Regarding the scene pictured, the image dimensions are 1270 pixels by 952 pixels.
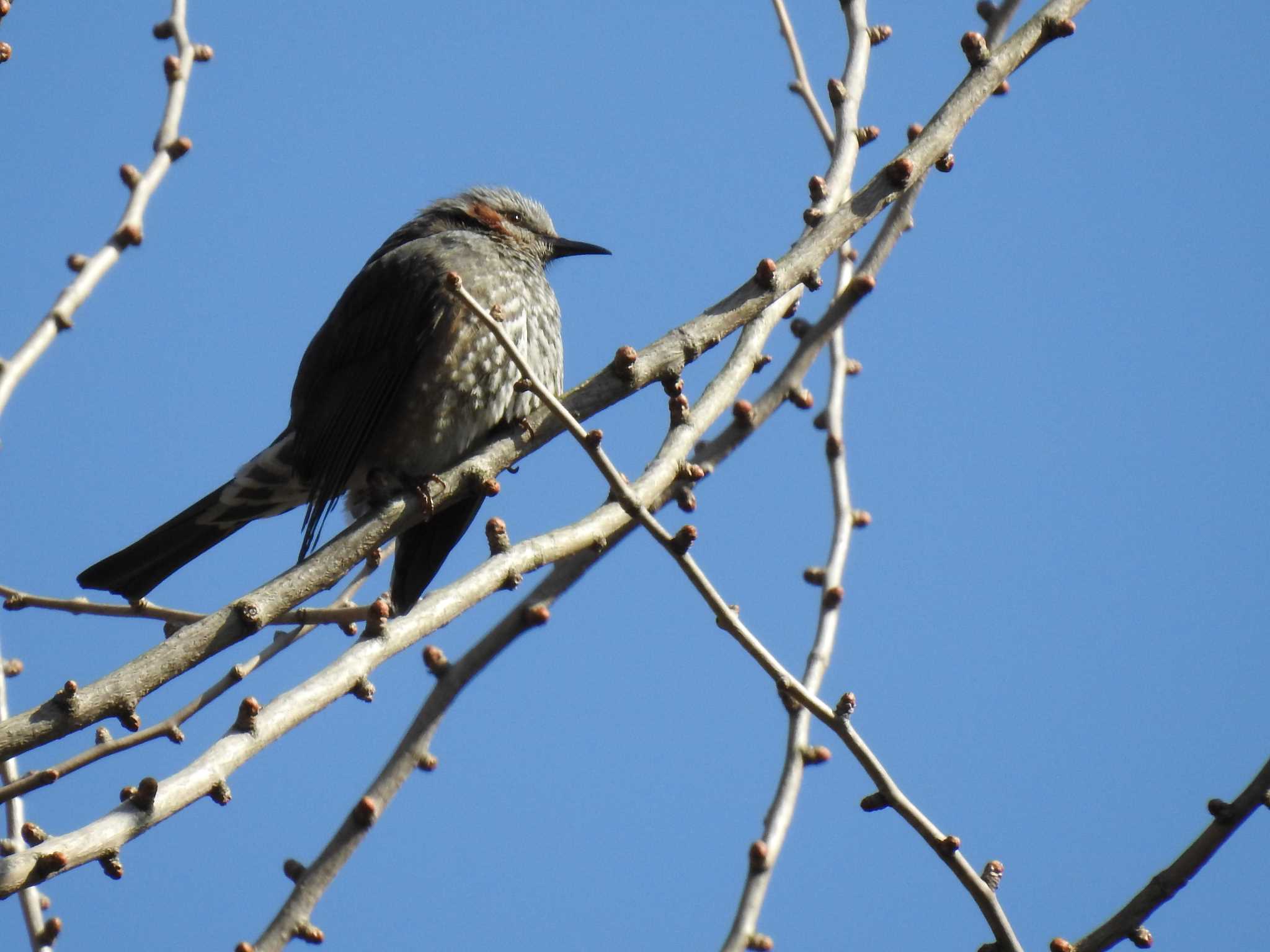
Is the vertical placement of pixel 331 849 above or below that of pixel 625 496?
below

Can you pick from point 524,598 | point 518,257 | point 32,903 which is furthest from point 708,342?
point 518,257

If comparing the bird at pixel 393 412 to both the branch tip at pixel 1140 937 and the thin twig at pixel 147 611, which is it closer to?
the thin twig at pixel 147 611

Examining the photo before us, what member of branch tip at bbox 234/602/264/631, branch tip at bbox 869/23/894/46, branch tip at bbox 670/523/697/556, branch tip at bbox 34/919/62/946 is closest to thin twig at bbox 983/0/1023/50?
branch tip at bbox 869/23/894/46

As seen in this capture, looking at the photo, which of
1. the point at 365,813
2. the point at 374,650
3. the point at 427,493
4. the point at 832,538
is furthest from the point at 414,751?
the point at 832,538

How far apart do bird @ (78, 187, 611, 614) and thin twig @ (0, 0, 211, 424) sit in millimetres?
798

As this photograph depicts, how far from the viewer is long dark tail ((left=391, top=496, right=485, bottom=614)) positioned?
4.19 metres

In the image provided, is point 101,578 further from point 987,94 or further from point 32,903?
point 987,94

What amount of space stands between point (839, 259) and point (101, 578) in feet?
7.27

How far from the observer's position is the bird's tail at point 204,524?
150 inches

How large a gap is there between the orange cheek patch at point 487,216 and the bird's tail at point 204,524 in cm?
133

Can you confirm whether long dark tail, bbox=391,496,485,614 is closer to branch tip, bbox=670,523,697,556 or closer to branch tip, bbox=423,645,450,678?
branch tip, bbox=423,645,450,678

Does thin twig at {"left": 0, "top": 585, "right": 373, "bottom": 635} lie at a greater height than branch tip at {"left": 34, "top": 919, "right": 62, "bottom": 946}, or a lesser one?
greater

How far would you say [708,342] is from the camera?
2828 mm

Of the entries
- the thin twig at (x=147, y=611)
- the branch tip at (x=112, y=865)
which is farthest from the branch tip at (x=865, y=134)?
the branch tip at (x=112, y=865)
